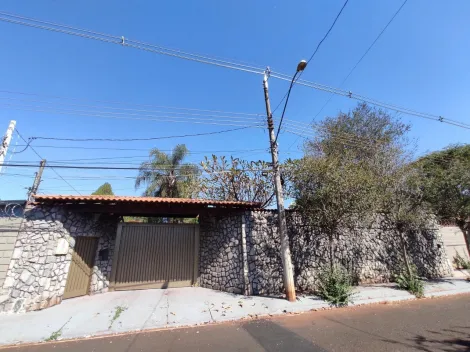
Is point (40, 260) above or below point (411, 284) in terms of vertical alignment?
above

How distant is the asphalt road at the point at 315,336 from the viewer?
4539 millimetres

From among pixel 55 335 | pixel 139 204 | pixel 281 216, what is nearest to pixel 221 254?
pixel 281 216

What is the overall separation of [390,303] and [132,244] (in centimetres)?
982

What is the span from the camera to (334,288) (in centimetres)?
785

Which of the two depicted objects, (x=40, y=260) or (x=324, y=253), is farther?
(x=324, y=253)

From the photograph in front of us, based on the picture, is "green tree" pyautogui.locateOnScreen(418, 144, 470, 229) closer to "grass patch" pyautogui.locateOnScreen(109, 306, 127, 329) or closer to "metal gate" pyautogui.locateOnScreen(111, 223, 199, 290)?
"metal gate" pyautogui.locateOnScreen(111, 223, 199, 290)

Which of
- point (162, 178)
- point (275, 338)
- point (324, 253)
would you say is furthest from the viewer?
point (162, 178)

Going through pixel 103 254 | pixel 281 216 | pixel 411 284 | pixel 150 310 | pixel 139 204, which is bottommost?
pixel 150 310

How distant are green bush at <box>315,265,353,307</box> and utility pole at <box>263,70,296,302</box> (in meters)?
1.11

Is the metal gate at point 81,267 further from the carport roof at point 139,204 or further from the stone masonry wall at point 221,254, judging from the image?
the stone masonry wall at point 221,254

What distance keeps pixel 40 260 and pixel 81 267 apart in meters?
1.78

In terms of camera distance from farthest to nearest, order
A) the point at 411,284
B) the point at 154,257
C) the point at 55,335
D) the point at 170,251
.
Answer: the point at 170,251
the point at 154,257
the point at 411,284
the point at 55,335

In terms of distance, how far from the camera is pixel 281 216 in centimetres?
812

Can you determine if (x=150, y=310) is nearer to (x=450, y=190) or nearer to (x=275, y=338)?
(x=275, y=338)
